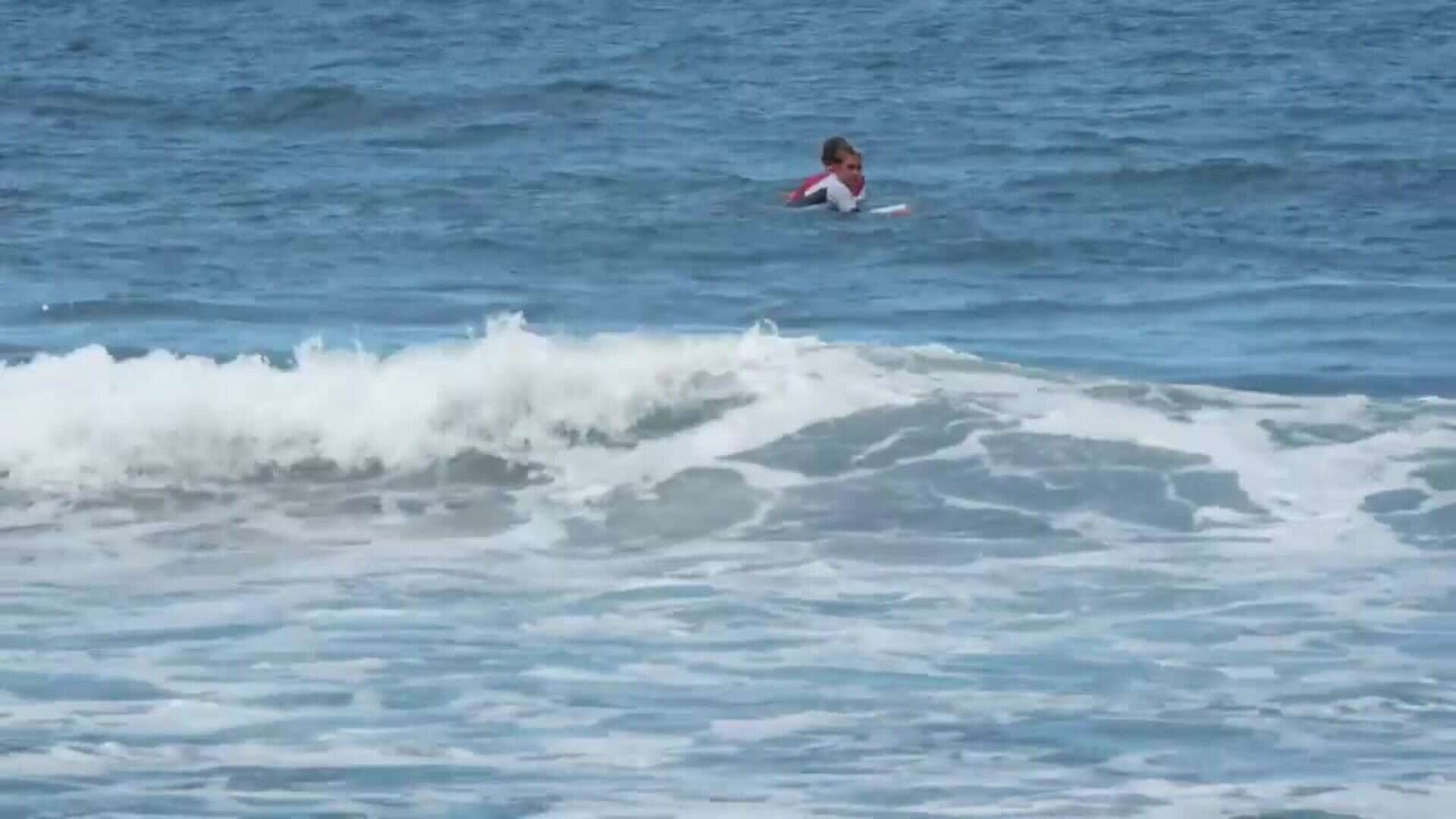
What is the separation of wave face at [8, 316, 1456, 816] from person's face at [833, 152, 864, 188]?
5.67 meters

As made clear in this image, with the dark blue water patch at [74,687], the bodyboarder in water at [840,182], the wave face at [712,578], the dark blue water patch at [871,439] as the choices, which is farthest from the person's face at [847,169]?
the dark blue water patch at [74,687]

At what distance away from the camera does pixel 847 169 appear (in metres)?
18.7

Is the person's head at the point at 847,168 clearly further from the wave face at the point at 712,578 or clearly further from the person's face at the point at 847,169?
the wave face at the point at 712,578

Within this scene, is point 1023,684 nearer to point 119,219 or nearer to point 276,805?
point 276,805

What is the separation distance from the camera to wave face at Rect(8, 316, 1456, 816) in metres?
7.06

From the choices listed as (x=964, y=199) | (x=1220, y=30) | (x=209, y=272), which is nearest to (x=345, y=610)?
(x=209, y=272)

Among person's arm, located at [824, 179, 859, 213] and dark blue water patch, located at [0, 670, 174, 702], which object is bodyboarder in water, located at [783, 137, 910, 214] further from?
dark blue water patch, located at [0, 670, 174, 702]

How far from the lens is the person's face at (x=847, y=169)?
736 inches

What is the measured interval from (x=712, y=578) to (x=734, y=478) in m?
1.68

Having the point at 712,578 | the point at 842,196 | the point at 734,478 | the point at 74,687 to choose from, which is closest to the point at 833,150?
the point at 842,196

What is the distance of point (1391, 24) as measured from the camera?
3012 centimetres

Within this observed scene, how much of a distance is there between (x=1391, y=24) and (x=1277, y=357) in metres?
17.7

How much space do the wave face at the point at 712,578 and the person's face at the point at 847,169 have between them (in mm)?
5671

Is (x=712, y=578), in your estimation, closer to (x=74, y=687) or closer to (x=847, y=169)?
(x=74, y=687)
